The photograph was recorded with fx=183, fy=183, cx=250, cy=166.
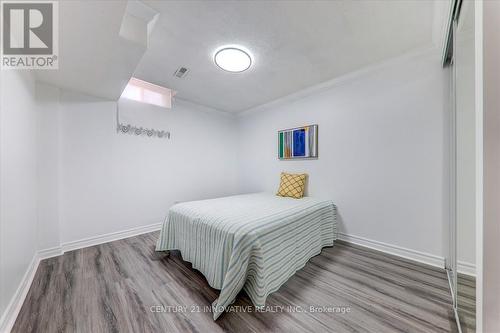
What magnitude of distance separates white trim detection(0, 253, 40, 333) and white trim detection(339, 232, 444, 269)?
3.25 meters

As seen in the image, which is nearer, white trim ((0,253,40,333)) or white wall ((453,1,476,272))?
white wall ((453,1,476,272))

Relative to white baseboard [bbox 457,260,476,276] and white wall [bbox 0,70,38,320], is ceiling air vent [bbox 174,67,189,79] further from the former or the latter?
white baseboard [bbox 457,260,476,276]

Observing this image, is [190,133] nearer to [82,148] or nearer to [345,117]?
[82,148]

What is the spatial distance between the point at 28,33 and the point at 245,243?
2336 millimetres

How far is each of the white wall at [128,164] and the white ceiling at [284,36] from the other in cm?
79

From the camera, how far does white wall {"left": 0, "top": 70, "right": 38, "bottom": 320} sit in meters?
1.30

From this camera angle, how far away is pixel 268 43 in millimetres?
1900

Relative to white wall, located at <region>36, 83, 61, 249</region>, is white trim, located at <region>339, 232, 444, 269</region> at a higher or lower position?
lower

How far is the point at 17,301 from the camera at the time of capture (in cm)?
140

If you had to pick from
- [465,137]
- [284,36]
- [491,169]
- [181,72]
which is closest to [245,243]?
[491,169]

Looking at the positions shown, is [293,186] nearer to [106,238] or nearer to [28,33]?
[106,238]

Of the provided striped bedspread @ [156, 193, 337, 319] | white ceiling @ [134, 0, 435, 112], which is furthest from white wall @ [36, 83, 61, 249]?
striped bedspread @ [156, 193, 337, 319]

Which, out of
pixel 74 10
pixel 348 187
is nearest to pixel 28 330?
pixel 74 10

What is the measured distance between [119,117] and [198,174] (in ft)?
5.30
